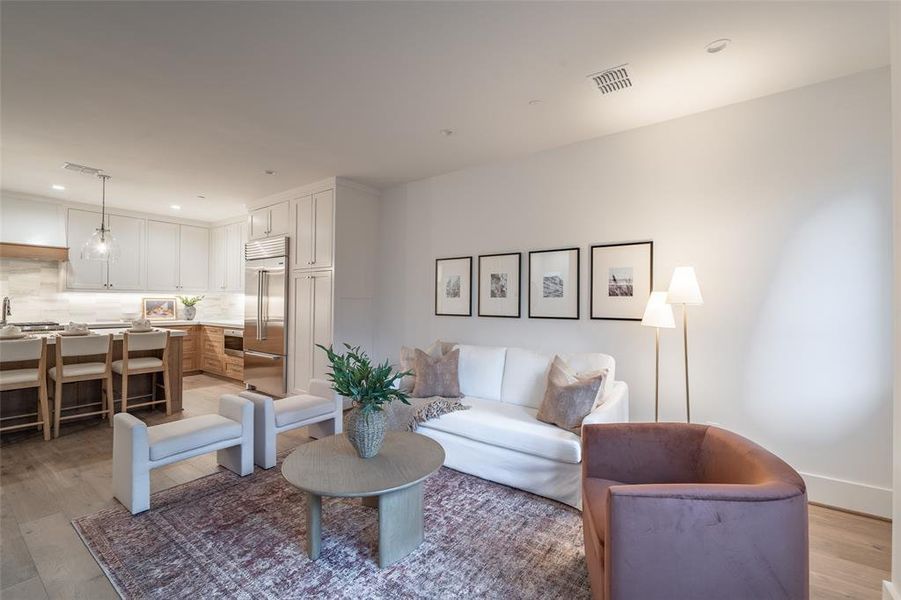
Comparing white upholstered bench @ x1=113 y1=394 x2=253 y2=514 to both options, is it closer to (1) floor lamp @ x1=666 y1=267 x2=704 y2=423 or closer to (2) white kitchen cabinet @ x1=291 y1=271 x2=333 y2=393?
(2) white kitchen cabinet @ x1=291 y1=271 x2=333 y2=393

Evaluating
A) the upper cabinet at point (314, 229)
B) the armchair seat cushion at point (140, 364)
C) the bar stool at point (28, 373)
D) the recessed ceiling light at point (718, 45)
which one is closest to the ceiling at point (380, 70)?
the recessed ceiling light at point (718, 45)

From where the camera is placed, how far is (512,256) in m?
3.85

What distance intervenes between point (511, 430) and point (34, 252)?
649 cm

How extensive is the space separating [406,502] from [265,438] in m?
1.52

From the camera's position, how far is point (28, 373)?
3.49m

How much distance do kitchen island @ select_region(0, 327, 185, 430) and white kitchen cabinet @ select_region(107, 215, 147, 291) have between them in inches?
45.8

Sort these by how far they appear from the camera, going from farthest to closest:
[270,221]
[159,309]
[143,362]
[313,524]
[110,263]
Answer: [159,309]
[110,263]
[270,221]
[143,362]
[313,524]

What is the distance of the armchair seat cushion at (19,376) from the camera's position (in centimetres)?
333

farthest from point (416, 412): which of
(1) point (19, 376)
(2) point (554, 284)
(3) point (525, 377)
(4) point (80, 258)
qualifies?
(4) point (80, 258)

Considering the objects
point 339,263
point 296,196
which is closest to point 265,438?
point 339,263

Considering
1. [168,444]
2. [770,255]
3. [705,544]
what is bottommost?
[168,444]

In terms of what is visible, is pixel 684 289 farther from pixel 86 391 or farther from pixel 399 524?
pixel 86 391

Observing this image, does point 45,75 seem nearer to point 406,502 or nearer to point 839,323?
point 406,502

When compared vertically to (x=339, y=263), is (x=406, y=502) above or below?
below
